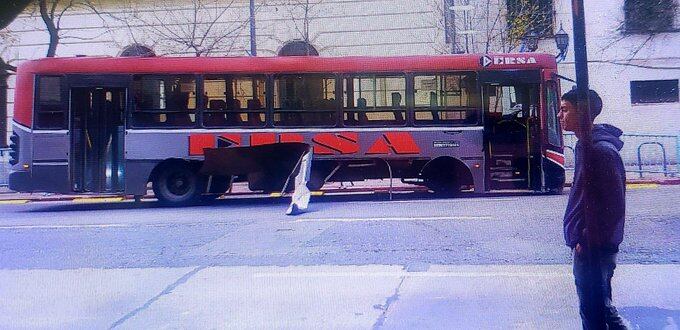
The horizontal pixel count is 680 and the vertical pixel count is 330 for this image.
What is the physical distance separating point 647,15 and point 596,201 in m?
1.28

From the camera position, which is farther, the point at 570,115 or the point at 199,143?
the point at 199,143

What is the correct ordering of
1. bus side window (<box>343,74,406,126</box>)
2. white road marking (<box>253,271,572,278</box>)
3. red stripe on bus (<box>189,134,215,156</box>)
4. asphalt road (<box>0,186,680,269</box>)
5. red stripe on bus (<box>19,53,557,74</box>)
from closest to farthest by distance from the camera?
white road marking (<box>253,271,572,278</box>) → asphalt road (<box>0,186,680,269</box>) → red stripe on bus (<box>19,53,557,74</box>) → bus side window (<box>343,74,406,126</box>) → red stripe on bus (<box>189,134,215,156</box>)

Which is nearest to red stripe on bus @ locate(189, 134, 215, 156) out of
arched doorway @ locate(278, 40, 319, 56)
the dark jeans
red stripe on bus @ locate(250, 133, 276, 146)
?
red stripe on bus @ locate(250, 133, 276, 146)

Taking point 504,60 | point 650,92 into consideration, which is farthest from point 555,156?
point 650,92

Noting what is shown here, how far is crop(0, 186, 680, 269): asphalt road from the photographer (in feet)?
13.4

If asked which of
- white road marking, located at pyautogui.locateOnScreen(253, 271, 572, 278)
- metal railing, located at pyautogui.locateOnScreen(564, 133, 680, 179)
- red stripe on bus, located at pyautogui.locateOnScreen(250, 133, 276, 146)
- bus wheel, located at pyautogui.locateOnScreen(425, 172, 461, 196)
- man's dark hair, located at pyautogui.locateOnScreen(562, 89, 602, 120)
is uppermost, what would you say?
red stripe on bus, located at pyautogui.locateOnScreen(250, 133, 276, 146)

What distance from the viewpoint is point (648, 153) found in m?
3.47

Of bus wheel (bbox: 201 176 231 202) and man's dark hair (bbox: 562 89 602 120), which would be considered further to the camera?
bus wheel (bbox: 201 176 231 202)

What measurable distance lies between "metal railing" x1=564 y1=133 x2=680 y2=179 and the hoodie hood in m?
0.69

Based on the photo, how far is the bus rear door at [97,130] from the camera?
5.89 m

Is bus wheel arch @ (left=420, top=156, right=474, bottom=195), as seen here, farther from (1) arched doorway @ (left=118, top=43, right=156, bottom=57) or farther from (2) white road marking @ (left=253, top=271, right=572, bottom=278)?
(1) arched doorway @ (left=118, top=43, right=156, bottom=57)

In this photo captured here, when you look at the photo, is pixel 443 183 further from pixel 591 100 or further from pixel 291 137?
pixel 591 100

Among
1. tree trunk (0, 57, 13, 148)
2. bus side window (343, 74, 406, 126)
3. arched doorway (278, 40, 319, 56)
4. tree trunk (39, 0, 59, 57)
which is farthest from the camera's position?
bus side window (343, 74, 406, 126)

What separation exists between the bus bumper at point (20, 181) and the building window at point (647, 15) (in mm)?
5004
